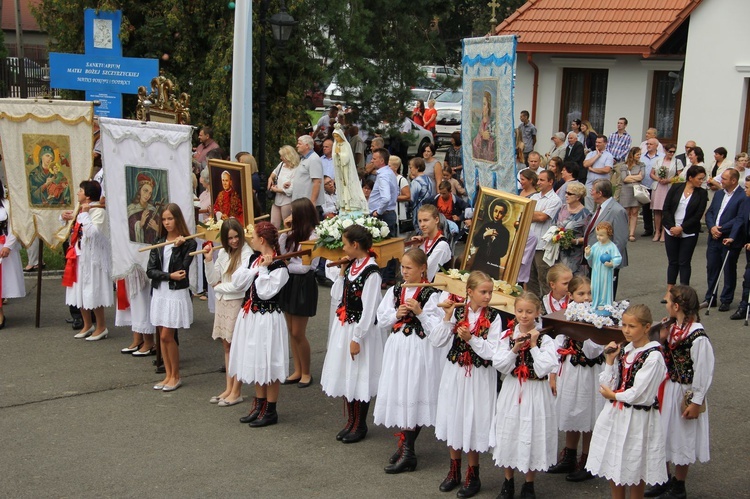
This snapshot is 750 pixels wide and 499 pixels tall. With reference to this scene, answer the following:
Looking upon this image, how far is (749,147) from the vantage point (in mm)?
18891

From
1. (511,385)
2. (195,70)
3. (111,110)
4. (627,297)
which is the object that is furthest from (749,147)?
(511,385)

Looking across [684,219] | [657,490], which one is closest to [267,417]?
[657,490]

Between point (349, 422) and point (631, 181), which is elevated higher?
point (631, 181)

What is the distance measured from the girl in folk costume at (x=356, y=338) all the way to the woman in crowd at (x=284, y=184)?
4.97m

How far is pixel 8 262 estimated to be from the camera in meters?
11.8

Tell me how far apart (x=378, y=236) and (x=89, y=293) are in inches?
166

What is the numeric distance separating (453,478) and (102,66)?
45.1 ft

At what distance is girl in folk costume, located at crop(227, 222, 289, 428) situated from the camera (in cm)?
837

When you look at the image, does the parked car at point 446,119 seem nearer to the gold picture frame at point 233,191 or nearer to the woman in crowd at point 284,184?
the woman in crowd at point 284,184

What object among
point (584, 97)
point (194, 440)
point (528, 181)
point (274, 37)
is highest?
point (274, 37)

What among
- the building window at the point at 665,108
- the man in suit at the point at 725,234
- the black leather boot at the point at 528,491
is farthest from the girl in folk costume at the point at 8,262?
the building window at the point at 665,108

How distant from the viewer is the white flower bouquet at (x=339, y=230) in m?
8.56

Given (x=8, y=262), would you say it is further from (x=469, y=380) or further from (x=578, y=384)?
(x=578, y=384)

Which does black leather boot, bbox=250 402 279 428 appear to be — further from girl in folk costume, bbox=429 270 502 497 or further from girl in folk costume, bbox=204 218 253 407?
girl in folk costume, bbox=429 270 502 497
